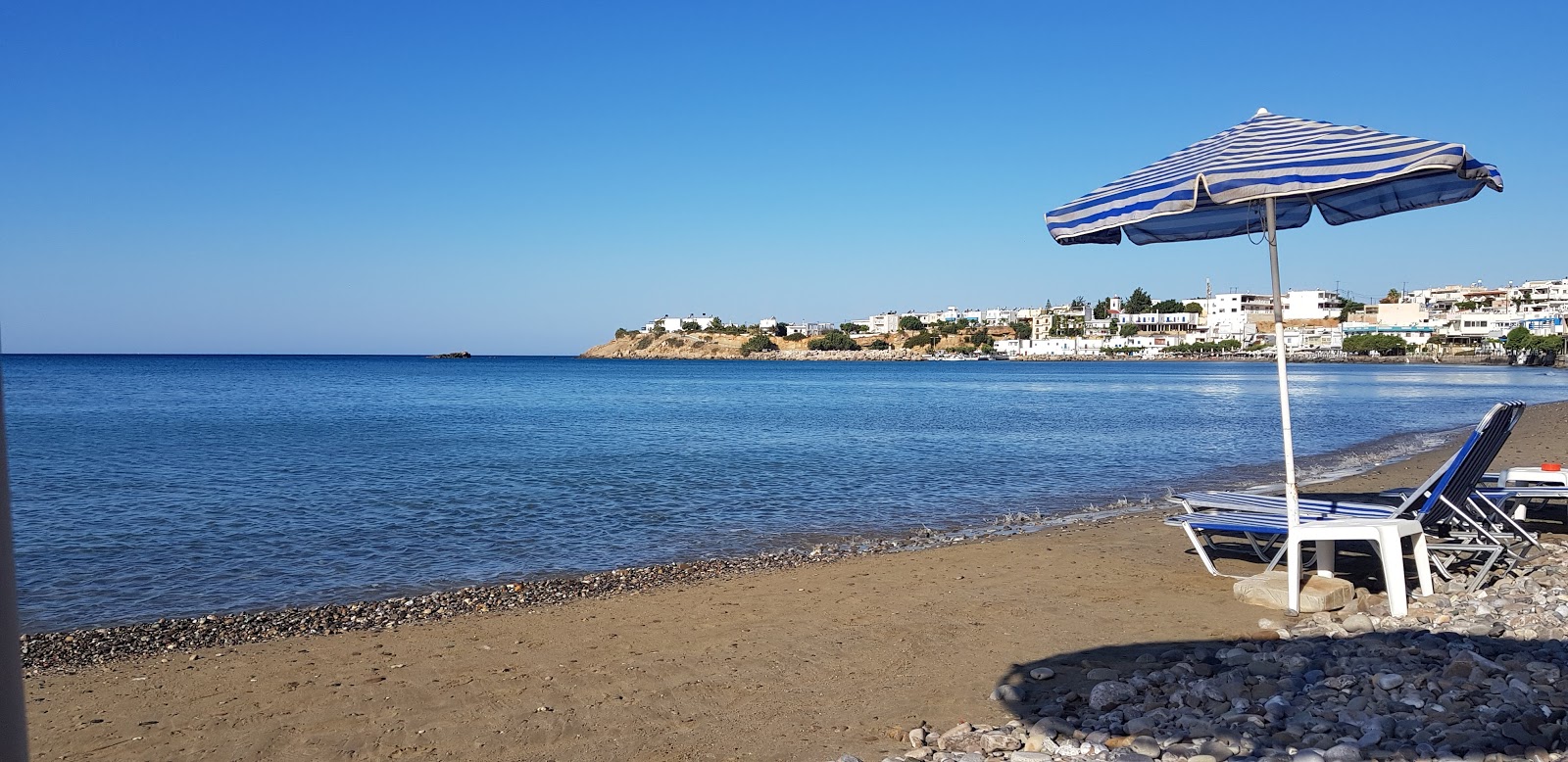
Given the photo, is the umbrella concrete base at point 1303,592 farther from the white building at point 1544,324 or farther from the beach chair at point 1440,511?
the white building at point 1544,324

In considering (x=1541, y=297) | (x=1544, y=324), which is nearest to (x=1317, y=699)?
(x=1544, y=324)

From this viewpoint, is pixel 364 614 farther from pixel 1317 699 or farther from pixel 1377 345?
pixel 1377 345

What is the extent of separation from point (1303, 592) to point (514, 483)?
13.3 meters

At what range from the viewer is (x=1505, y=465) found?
15305 millimetres

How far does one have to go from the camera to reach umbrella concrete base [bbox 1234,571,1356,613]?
20.2 feet

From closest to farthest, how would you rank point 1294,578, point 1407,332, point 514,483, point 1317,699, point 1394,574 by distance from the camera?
point 1317,699 → point 1394,574 → point 1294,578 → point 514,483 → point 1407,332

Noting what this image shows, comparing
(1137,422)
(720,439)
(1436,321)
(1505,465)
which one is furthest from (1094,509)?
(1436,321)

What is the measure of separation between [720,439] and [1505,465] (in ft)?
54.0

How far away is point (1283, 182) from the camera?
18.2 feet

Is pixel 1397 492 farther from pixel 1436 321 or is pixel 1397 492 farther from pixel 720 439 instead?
pixel 1436 321

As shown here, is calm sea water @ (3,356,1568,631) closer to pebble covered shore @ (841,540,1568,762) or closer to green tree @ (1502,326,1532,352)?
pebble covered shore @ (841,540,1568,762)

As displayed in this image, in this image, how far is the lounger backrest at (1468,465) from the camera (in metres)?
6.64

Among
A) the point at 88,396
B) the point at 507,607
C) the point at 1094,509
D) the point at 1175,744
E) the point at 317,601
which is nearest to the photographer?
the point at 1175,744

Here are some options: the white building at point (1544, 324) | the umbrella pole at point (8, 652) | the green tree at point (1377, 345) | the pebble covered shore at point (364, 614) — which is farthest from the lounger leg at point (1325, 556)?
the green tree at point (1377, 345)
